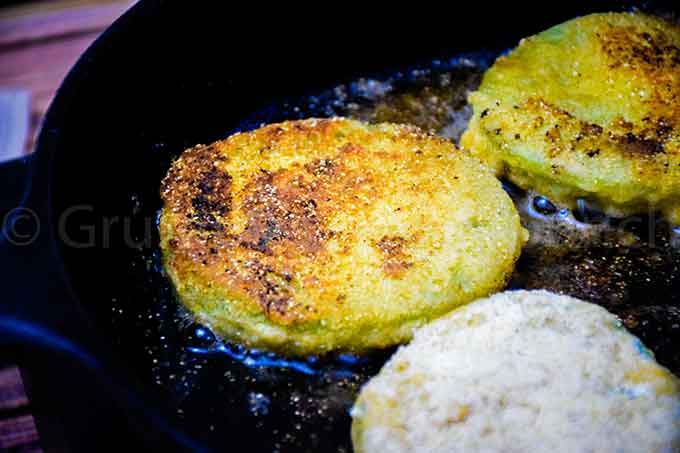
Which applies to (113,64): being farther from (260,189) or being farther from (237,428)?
(237,428)

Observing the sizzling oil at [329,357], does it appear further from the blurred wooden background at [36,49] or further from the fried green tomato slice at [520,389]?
the blurred wooden background at [36,49]

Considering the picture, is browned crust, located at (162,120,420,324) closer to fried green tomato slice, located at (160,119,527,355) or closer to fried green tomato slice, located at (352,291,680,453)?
fried green tomato slice, located at (160,119,527,355)

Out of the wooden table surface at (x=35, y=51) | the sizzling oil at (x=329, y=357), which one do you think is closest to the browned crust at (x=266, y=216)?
the sizzling oil at (x=329, y=357)

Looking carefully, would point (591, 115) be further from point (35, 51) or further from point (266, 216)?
point (35, 51)

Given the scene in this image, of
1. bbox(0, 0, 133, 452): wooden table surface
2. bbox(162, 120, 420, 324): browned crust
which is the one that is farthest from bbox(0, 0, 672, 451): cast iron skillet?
bbox(0, 0, 133, 452): wooden table surface

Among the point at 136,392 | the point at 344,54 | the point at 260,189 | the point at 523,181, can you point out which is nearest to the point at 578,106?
the point at 523,181

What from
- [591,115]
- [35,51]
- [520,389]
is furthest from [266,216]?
[35,51]
